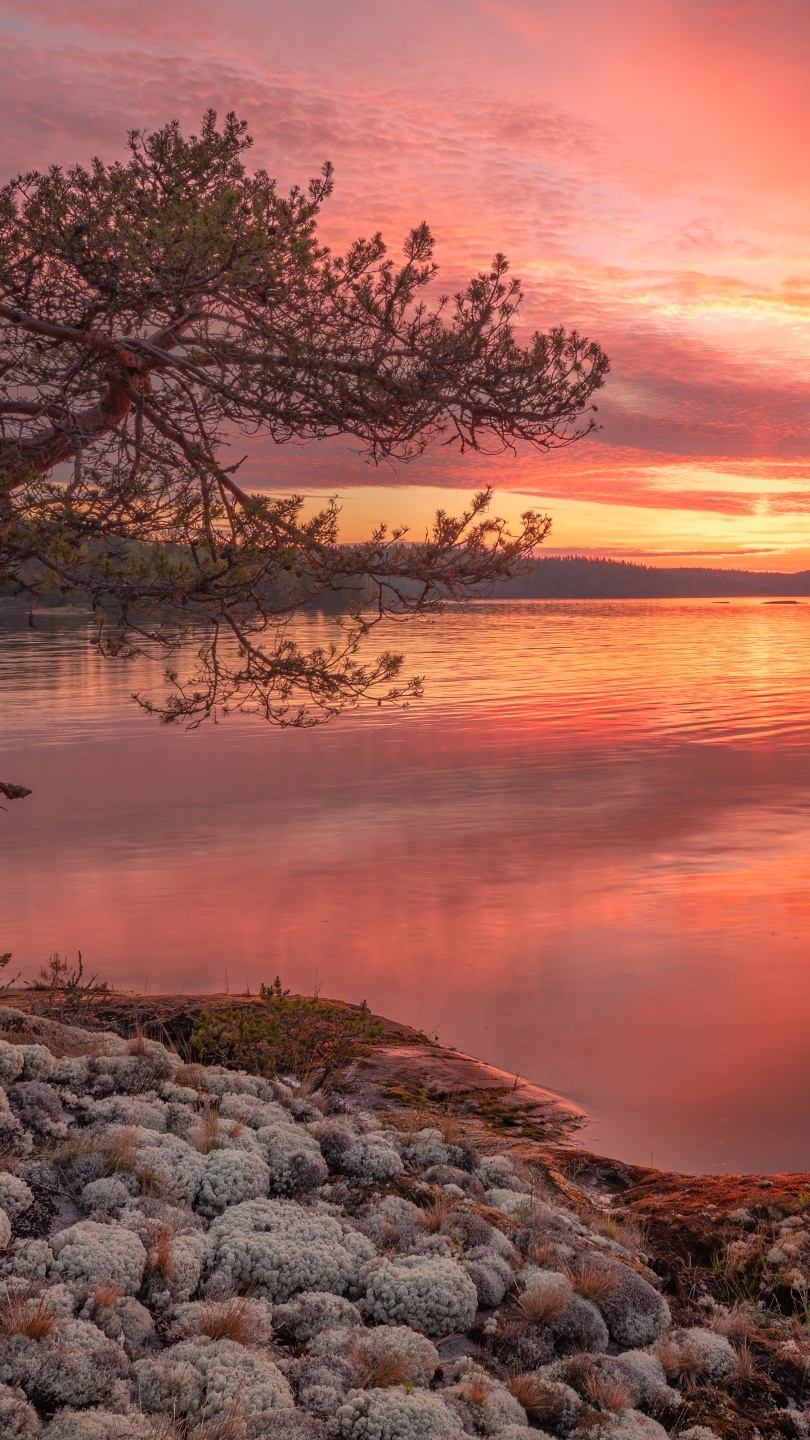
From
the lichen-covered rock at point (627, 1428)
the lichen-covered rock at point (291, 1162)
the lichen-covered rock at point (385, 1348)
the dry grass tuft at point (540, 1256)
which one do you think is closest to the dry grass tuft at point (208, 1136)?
the lichen-covered rock at point (291, 1162)

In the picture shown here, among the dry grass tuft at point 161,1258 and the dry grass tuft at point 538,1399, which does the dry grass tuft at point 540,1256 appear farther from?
the dry grass tuft at point 161,1258

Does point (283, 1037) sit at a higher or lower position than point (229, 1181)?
lower

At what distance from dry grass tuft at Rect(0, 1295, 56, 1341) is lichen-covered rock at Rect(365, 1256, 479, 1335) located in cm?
148

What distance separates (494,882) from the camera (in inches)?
662

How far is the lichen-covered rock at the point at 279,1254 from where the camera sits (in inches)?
196

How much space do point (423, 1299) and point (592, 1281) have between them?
0.87m

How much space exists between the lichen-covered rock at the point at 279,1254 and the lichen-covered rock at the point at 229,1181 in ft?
0.45

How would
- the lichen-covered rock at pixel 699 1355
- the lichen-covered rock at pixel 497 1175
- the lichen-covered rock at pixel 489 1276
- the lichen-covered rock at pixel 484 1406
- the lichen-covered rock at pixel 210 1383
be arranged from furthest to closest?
the lichen-covered rock at pixel 497 1175 < the lichen-covered rock at pixel 489 1276 < the lichen-covered rock at pixel 699 1355 < the lichen-covered rock at pixel 484 1406 < the lichen-covered rock at pixel 210 1383

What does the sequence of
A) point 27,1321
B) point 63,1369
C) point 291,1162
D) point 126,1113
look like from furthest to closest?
point 126,1113
point 291,1162
point 27,1321
point 63,1369

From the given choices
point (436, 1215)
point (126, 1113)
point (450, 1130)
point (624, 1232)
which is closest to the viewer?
point (436, 1215)

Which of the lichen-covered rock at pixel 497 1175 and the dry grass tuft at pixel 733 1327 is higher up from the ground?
the lichen-covered rock at pixel 497 1175

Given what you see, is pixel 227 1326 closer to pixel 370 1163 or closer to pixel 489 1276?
pixel 489 1276

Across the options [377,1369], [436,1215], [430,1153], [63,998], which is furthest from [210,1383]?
[63,998]

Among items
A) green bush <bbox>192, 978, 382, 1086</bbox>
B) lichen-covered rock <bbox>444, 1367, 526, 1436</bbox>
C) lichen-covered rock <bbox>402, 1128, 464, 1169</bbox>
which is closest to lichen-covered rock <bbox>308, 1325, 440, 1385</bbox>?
lichen-covered rock <bbox>444, 1367, 526, 1436</bbox>
